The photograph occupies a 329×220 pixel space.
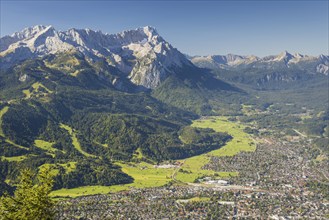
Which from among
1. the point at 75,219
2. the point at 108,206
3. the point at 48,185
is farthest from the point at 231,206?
the point at 48,185

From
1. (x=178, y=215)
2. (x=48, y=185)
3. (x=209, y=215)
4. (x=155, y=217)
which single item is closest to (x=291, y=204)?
(x=209, y=215)

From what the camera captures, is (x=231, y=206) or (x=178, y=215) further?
(x=231, y=206)

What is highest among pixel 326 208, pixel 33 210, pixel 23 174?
pixel 23 174

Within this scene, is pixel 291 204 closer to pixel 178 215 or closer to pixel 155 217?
pixel 178 215

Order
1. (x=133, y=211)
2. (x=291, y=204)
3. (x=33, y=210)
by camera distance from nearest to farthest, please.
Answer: (x=33, y=210), (x=133, y=211), (x=291, y=204)

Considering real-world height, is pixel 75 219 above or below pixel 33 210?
below

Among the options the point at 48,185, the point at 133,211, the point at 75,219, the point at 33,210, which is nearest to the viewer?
the point at 33,210

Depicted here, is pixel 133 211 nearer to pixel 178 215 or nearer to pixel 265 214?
pixel 178 215
